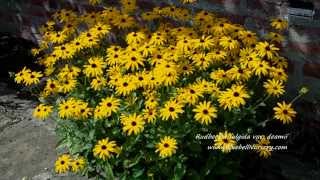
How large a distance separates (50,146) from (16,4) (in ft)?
5.71

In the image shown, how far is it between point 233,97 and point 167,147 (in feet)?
1.42

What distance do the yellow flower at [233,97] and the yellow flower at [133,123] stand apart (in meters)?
0.43

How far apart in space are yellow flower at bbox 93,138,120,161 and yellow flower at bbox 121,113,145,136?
126 mm

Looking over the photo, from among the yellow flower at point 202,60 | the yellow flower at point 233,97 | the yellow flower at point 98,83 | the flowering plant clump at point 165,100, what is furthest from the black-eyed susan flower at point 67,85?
the yellow flower at point 233,97

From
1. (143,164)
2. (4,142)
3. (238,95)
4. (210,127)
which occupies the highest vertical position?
(238,95)

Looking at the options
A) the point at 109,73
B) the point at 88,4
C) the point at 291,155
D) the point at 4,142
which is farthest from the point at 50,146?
the point at 291,155

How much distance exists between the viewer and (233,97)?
9.29ft

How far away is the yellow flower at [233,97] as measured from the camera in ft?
9.23

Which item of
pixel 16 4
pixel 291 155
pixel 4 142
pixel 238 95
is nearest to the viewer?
pixel 238 95

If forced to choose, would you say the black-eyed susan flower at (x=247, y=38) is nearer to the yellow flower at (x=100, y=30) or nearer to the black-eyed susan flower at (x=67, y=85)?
the yellow flower at (x=100, y=30)

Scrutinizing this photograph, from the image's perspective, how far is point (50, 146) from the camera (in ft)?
12.6

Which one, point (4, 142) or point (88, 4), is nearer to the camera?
point (4, 142)

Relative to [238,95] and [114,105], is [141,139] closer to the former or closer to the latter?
[114,105]

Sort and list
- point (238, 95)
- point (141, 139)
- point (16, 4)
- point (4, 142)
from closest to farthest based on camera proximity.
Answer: point (238, 95), point (141, 139), point (4, 142), point (16, 4)
